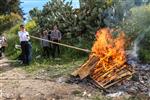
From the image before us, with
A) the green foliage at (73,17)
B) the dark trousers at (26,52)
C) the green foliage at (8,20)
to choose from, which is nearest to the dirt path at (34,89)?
the dark trousers at (26,52)

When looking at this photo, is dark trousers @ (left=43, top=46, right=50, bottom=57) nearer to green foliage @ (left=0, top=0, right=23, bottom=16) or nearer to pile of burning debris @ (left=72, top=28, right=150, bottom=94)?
pile of burning debris @ (left=72, top=28, right=150, bottom=94)

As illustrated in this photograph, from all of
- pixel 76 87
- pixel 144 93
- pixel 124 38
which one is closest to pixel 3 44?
pixel 124 38

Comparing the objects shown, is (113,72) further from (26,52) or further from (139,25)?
(139,25)

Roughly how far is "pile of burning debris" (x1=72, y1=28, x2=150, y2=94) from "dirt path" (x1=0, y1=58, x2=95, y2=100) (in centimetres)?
69

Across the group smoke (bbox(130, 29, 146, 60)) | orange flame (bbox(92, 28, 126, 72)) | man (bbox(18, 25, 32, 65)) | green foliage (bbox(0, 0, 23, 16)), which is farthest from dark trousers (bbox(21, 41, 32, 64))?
green foliage (bbox(0, 0, 23, 16))

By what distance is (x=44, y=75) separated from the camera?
46.9 feet

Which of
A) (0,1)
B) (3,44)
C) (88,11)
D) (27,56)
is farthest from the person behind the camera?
(0,1)

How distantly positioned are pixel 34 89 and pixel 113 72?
2.39 m

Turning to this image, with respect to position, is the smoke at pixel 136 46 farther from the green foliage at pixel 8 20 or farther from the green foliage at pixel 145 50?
the green foliage at pixel 8 20

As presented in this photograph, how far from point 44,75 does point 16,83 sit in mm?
1156

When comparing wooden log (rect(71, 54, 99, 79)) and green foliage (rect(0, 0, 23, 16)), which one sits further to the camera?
green foliage (rect(0, 0, 23, 16))

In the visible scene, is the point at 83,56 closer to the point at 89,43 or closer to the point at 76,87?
the point at 89,43

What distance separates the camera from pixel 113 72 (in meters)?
12.9

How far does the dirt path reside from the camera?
12.0 m
